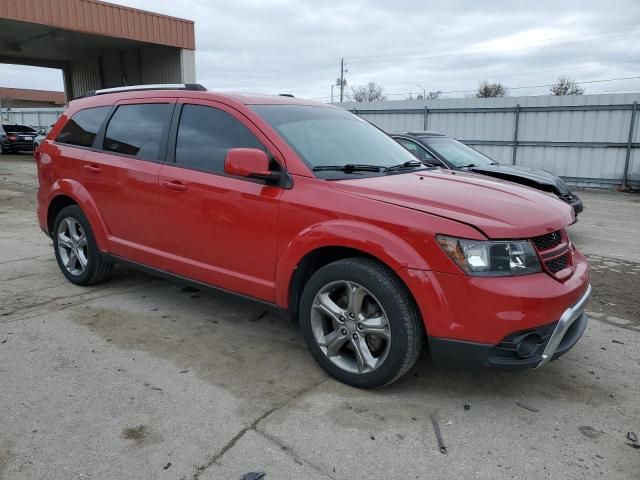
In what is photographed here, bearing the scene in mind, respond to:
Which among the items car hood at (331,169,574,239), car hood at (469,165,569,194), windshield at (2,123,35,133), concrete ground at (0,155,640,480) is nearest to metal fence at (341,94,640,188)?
car hood at (469,165,569,194)

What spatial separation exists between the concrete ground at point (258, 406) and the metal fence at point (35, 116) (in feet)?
105

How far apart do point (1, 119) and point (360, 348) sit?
40.7 meters

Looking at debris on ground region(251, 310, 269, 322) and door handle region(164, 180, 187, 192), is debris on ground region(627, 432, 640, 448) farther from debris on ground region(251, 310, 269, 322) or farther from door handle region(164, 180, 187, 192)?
door handle region(164, 180, 187, 192)

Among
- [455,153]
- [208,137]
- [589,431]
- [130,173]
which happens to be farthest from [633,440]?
[455,153]

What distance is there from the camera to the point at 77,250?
498 cm

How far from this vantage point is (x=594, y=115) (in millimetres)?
14711

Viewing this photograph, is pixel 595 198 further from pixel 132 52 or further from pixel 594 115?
pixel 132 52

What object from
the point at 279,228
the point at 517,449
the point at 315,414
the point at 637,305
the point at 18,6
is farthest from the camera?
the point at 18,6

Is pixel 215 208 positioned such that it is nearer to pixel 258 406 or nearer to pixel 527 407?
pixel 258 406

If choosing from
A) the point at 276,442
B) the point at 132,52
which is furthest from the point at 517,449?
the point at 132,52

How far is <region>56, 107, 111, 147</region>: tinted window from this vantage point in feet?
15.6

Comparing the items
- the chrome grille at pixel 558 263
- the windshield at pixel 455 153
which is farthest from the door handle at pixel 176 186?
the windshield at pixel 455 153

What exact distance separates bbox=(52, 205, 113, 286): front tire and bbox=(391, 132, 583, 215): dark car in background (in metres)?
4.04

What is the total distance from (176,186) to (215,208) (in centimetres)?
44
